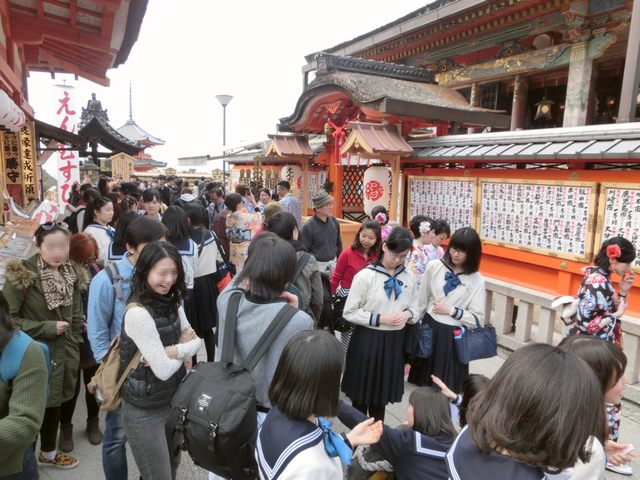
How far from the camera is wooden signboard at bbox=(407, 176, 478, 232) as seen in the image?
7430 millimetres

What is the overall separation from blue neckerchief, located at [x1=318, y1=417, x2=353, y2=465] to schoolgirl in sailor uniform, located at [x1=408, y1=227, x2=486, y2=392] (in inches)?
82.1

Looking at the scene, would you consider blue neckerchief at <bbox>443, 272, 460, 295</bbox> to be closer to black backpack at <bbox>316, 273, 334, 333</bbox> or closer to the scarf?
black backpack at <bbox>316, 273, 334, 333</bbox>

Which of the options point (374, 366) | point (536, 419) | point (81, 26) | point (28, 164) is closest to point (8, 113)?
point (81, 26)

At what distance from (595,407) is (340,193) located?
10.6 meters

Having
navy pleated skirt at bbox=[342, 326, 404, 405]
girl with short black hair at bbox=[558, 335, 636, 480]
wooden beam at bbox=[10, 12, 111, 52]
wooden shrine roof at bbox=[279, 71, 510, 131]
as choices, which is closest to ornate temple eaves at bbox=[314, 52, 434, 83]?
wooden shrine roof at bbox=[279, 71, 510, 131]

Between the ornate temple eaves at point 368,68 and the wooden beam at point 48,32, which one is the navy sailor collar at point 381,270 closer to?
the wooden beam at point 48,32

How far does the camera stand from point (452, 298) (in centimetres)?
351

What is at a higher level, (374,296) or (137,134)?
(137,134)

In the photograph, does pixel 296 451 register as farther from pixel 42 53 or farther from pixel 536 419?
pixel 42 53

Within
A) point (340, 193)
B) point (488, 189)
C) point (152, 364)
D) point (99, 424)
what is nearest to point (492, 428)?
point (152, 364)

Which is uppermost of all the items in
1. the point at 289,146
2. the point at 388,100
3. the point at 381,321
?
the point at 388,100

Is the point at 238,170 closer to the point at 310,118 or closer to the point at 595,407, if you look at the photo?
the point at 310,118

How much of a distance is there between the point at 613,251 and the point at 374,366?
2.19 meters

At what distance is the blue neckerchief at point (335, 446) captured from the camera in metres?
1.60
